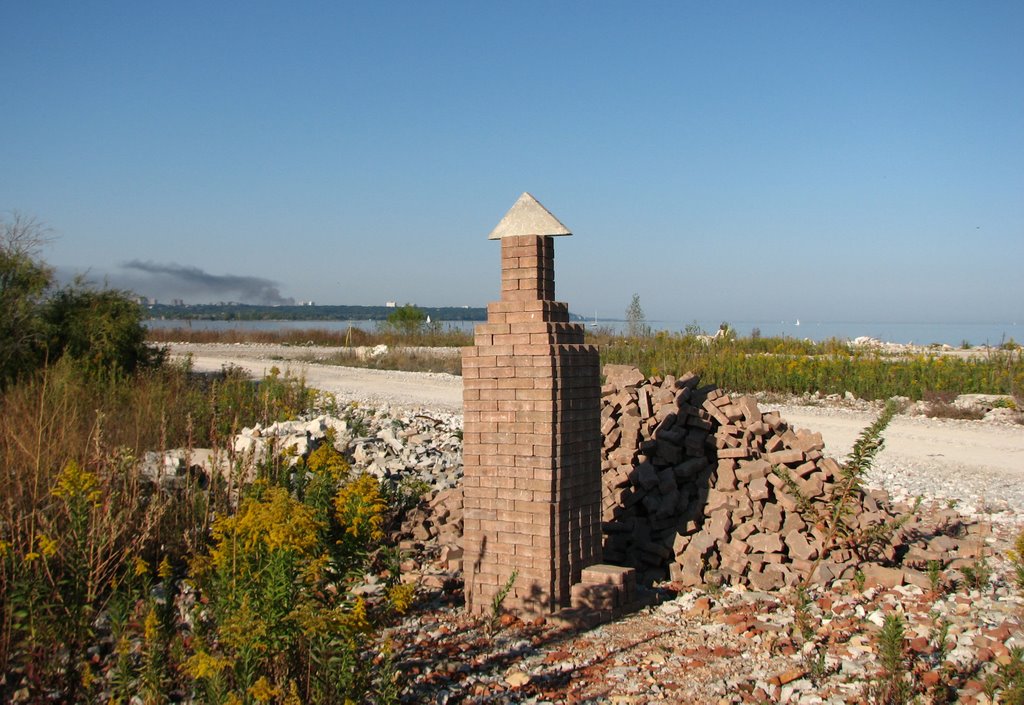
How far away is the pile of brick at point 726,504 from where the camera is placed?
6746mm

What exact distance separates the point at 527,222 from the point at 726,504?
10.2 feet

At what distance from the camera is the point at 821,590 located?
647 centimetres

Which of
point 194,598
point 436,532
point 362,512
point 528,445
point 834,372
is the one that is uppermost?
point 834,372

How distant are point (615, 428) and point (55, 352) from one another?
1124 centimetres

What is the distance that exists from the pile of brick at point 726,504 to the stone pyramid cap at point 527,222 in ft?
8.84

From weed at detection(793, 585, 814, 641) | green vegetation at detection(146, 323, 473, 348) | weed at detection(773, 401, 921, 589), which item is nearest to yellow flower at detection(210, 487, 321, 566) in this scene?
weed at detection(793, 585, 814, 641)

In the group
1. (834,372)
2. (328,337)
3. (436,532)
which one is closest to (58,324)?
(436,532)

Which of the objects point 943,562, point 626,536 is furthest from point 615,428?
point 943,562

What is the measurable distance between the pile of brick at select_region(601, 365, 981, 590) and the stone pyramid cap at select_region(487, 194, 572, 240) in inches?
106

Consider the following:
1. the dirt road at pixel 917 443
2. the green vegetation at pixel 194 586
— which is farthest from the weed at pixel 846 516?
the green vegetation at pixel 194 586

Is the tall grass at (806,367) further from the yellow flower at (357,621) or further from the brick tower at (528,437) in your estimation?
the yellow flower at (357,621)

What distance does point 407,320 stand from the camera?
116ft

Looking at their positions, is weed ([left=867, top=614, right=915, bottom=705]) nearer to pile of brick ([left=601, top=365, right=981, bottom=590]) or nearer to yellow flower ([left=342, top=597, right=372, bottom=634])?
pile of brick ([left=601, top=365, right=981, bottom=590])

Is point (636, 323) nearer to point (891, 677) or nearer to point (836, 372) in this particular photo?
point (836, 372)
